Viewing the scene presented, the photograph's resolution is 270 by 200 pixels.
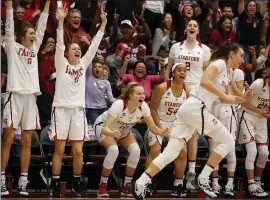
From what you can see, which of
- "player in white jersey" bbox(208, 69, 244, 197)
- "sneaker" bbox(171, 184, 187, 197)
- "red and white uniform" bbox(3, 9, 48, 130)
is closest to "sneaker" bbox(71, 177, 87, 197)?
"red and white uniform" bbox(3, 9, 48, 130)

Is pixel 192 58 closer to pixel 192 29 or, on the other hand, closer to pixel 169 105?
pixel 192 29

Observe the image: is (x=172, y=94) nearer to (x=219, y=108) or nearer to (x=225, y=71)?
(x=219, y=108)

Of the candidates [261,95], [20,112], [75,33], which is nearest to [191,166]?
[261,95]

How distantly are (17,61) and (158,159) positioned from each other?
2.68 m

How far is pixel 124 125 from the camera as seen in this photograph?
37.1ft

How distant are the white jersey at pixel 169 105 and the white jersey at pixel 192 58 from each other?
495 millimetres

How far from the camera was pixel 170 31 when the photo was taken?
14250mm

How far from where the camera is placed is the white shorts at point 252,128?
12.3 m

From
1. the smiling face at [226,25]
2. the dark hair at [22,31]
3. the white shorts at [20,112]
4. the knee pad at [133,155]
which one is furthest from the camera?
the smiling face at [226,25]

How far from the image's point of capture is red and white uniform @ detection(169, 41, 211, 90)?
11852 mm

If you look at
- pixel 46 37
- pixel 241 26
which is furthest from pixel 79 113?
pixel 241 26

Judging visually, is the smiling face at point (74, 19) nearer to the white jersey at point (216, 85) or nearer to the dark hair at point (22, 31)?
the dark hair at point (22, 31)

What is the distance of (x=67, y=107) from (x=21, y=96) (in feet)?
2.23

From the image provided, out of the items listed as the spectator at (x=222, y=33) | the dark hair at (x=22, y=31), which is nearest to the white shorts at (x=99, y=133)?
the dark hair at (x=22, y=31)
